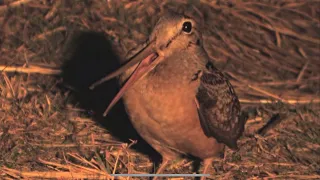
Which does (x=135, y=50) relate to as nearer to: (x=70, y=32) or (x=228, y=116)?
(x=228, y=116)

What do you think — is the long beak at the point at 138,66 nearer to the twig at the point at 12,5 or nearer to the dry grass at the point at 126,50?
the dry grass at the point at 126,50

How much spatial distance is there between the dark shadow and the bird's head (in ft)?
3.40

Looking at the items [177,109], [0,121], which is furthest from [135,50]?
[0,121]

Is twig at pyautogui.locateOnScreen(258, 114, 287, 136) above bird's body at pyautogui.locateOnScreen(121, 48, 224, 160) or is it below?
below

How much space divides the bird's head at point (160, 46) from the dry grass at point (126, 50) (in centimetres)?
66

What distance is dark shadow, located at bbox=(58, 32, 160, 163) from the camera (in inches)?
238

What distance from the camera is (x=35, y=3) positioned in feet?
24.8

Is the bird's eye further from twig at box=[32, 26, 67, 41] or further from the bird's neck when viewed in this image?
twig at box=[32, 26, 67, 41]

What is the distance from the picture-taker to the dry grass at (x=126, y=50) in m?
5.50

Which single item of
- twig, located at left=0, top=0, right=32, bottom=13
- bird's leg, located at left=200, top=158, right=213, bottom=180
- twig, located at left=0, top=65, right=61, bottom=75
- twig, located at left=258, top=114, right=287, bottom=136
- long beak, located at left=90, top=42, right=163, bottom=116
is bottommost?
bird's leg, located at left=200, top=158, right=213, bottom=180

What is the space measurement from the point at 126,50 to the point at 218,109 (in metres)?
2.11

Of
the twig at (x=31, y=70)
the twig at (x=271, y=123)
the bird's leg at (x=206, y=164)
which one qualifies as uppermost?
the twig at (x=31, y=70)

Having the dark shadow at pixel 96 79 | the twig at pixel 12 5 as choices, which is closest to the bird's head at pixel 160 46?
the dark shadow at pixel 96 79

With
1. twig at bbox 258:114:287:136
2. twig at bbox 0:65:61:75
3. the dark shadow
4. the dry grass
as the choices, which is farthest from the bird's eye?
twig at bbox 0:65:61:75
